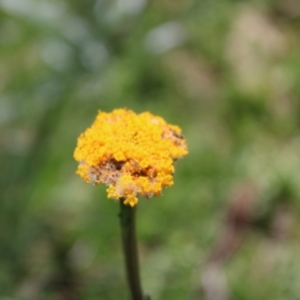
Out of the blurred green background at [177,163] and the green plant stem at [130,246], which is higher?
the blurred green background at [177,163]

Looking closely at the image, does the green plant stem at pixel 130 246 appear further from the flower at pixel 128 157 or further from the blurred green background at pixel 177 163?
the blurred green background at pixel 177 163

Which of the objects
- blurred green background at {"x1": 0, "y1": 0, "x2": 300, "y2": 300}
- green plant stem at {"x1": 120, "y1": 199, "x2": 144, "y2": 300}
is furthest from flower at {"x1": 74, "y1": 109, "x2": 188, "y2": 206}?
blurred green background at {"x1": 0, "y1": 0, "x2": 300, "y2": 300}

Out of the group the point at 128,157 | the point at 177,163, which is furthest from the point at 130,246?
the point at 177,163

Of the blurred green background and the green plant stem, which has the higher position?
the blurred green background

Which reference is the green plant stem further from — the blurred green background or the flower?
the blurred green background

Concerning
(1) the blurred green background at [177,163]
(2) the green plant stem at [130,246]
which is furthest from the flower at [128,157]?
(1) the blurred green background at [177,163]

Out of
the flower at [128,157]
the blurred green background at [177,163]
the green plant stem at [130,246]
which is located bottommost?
the green plant stem at [130,246]

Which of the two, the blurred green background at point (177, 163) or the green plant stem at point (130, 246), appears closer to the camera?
the green plant stem at point (130, 246)
